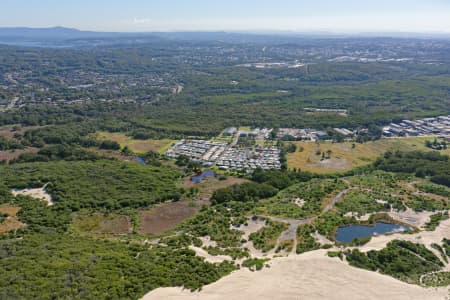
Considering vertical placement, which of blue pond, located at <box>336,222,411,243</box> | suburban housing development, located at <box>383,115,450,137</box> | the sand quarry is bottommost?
blue pond, located at <box>336,222,411,243</box>

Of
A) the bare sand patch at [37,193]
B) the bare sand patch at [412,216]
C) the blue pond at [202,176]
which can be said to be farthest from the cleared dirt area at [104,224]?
the bare sand patch at [412,216]

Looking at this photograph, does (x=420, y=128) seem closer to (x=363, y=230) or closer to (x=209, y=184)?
(x=363, y=230)

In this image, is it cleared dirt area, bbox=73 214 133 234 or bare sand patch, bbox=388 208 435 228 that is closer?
cleared dirt area, bbox=73 214 133 234

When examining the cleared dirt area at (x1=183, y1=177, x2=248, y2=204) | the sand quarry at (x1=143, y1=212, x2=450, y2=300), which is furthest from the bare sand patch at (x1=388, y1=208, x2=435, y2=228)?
the cleared dirt area at (x1=183, y1=177, x2=248, y2=204)

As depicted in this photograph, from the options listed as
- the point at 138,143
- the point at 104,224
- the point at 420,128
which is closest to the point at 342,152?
the point at 420,128

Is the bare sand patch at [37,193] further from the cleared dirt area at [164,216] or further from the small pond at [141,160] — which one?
the small pond at [141,160]

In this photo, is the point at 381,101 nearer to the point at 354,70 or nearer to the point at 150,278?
the point at 354,70

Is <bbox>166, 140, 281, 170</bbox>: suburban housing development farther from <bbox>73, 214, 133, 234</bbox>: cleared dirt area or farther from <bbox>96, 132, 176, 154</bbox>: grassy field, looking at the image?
<bbox>73, 214, 133, 234</bbox>: cleared dirt area
